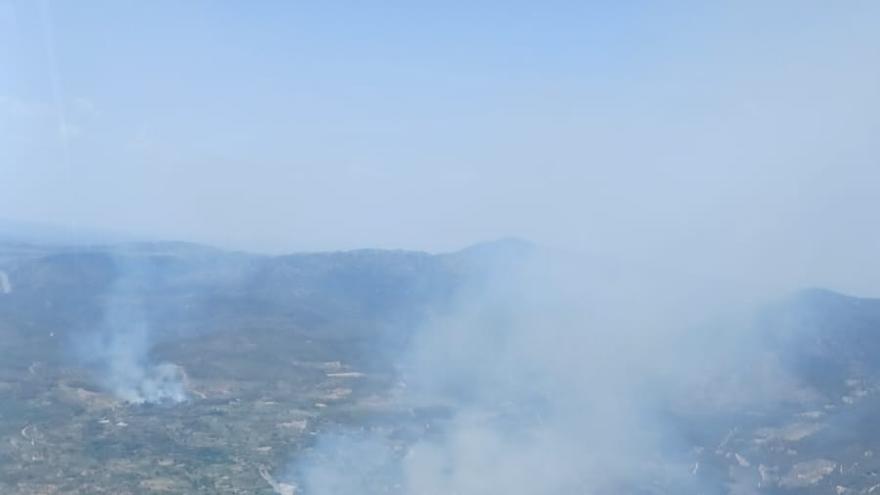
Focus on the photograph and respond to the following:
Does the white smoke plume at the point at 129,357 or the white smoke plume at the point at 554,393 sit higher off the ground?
the white smoke plume at the point at 129,357

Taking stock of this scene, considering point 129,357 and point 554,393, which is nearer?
point 554,393

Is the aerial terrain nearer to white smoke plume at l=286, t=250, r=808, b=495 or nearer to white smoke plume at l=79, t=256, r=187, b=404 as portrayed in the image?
white smoke plume at l=79, t=256, r=187, b=404

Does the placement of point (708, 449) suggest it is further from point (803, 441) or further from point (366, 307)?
point (366, 307)

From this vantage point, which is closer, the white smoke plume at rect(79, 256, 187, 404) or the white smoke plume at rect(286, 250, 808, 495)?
the white smoke plume at rect(286, 250, 808, 495)

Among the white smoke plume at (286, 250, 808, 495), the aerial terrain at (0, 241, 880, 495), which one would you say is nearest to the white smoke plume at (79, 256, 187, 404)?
the aerial terrain at (0, 241, 880, 495)

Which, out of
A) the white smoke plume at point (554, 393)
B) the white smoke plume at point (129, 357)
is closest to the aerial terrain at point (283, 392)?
the white smoke plume at point (129, 357)

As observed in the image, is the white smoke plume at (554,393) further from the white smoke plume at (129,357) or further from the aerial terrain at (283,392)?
the white smoke plume at (129,357)

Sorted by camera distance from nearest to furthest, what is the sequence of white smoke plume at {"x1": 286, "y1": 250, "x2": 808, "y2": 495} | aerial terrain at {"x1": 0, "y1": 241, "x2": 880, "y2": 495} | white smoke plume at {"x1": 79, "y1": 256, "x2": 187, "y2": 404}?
aerial terrain at {"x1": 0, "y1": 241, "x2": 880, "y2": 495}
white smoke plume at {"x1": 286, "y1": 250, "x2": 808, "y2": 495}
white smoke plume at {"x1": 79, "y1": 256, "x2": 187, "y2": 404}

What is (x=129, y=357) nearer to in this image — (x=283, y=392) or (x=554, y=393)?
(x=283, y=392)

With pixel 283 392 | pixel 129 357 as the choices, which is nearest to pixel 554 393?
pixel 283 392

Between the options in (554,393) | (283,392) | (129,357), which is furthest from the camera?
(129,357)

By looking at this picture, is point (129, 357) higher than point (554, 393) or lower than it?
higher

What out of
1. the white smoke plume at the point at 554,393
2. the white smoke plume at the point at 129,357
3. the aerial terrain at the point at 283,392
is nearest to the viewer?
the aerial terrain at the point at 283,392
